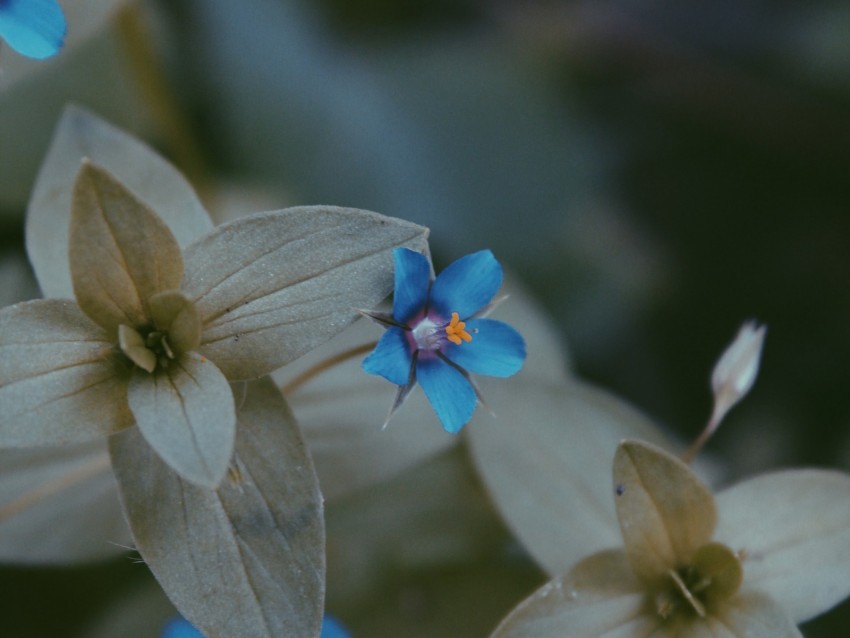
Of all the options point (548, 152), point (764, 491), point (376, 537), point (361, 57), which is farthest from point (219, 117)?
point (764, 491)

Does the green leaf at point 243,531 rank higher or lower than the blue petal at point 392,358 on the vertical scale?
lower

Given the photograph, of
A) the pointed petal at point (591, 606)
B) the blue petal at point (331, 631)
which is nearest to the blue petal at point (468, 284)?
the pointed petal at point (591, 606)

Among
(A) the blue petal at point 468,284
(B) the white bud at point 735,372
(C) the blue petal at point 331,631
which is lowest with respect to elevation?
(C) the blue petal at point 331,631

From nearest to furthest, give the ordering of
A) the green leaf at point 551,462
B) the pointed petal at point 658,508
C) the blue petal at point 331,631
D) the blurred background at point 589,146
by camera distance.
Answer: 1. the pointed petal at point 658,508
2. the blue petal at point 331,631
3. the green leaf at point 551,462
4. the blurred background at point 589,146

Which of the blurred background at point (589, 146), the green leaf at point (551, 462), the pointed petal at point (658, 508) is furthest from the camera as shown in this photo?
the blurred background at point (589, 146)

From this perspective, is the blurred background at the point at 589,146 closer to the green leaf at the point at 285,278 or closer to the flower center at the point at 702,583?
the flower center at the point at 702,583

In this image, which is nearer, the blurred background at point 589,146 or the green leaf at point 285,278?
the green leaf at point 285,278

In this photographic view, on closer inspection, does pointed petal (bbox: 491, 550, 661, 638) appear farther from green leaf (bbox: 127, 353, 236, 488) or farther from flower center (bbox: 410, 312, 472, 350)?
green leaf (bbox: 127, 353, 236, 488)
